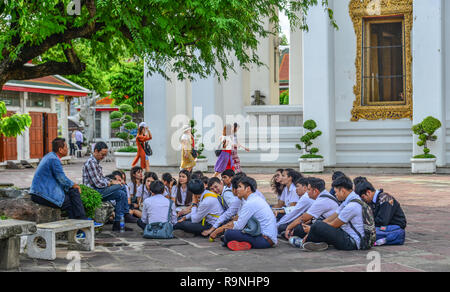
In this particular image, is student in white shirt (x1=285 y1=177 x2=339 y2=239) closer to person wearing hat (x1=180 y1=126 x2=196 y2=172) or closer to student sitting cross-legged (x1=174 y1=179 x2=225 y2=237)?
student sitting cross-legged (x1=174 y1=179 x2=225 y2=237)

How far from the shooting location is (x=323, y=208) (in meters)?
7.23

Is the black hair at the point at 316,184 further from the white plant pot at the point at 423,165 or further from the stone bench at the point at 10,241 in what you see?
the white plant pot at the point at 423,165

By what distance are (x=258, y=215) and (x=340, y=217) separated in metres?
1.02

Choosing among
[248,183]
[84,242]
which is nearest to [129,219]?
[84,242]

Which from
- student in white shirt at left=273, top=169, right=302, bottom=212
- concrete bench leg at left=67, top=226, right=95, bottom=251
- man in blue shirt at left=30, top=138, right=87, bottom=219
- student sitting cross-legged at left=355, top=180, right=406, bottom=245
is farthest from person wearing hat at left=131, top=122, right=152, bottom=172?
student sitting cross-legged at left=355, top=180, right=406, bottom=245

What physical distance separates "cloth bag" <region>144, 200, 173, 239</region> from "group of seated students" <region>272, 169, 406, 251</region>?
1578 millimetres

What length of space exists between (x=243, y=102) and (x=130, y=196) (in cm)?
1043

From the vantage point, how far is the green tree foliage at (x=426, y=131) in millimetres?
16516

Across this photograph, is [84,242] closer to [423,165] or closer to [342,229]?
[342,229]

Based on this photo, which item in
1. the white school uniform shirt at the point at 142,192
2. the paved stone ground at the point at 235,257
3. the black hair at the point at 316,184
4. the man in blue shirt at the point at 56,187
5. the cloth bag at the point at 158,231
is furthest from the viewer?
the white school uniform shirt at the point at 142,192

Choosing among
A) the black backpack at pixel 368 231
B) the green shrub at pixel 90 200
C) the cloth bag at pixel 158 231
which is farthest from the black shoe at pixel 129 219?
the black backpack at pixel 368 231

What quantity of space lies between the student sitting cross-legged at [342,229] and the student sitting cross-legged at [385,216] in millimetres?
355

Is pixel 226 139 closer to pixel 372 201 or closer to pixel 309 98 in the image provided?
pixel 309 98

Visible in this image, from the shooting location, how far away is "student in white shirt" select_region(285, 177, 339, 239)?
723 centimetres
